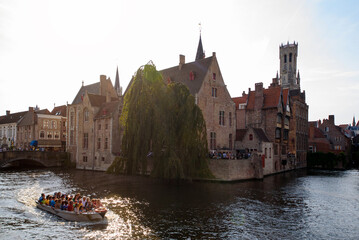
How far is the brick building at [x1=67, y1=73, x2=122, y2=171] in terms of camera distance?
4516 cm

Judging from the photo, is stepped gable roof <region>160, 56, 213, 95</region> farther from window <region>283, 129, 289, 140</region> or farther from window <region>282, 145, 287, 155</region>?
window <region>282, 145, 287, 155</region>

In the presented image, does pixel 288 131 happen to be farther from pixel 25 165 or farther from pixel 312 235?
pixel 25 165

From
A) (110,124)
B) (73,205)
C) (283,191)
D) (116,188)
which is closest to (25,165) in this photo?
(110,124)

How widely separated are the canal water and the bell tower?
93096 mm

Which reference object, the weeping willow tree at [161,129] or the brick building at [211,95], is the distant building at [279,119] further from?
the weeping willow tree at [161,129]

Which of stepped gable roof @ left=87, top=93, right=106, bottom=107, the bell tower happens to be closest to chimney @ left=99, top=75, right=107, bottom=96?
stepped gable roof @ left=87, top=93, right=106, bottom=107

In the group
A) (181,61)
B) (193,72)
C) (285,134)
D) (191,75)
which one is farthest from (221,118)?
(285,134)

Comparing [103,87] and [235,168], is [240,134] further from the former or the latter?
[103,87]

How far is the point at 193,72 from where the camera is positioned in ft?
141

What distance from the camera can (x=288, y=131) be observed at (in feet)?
173

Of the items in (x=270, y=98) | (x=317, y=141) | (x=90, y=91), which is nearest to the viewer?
(x=270, y=98)

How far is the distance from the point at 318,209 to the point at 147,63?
20.2 m

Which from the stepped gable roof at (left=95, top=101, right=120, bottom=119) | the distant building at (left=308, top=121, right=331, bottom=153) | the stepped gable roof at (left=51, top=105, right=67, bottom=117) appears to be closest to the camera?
the stepped gable roof at (left=95, top=101, right=120, bottom=119)

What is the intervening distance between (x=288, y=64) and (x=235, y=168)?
9829 cm
